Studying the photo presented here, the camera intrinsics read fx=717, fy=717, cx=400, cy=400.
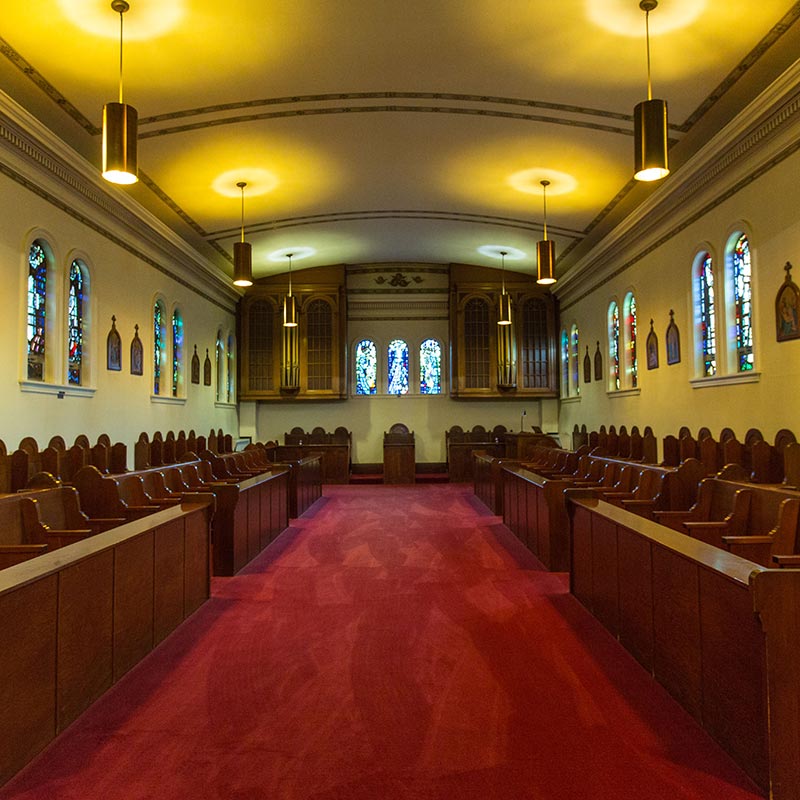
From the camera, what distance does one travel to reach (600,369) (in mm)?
14570

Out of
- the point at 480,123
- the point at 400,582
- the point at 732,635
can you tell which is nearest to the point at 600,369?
the point at 480,123

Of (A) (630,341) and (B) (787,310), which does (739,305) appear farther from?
(A) (630,341)

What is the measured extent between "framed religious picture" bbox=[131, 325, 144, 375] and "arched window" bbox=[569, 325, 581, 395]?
950 cm

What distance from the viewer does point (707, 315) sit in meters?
10.0

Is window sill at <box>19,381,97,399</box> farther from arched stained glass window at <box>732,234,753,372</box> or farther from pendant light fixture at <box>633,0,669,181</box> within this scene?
arched stained glass window at <box>732,234,753,372</box>

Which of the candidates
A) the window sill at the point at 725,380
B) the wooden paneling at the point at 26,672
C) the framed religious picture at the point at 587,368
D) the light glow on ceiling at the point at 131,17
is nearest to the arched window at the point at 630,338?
the framed religious picture at the point at 587,368

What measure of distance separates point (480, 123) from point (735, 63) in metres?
3.12

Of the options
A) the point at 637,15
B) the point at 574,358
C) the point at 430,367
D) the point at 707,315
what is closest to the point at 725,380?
the point at 707,315

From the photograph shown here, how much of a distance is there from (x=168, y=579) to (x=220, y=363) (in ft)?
41.0

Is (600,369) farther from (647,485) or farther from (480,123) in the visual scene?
(647,485)

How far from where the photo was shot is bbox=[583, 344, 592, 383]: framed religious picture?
15.3 metres

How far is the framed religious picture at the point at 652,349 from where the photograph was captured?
456 inches

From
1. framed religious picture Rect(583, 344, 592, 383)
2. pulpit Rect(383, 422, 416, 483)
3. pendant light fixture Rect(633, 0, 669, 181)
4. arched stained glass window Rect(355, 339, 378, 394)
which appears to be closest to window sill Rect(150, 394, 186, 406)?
pulpit Rect(383, 422, 416, 483)

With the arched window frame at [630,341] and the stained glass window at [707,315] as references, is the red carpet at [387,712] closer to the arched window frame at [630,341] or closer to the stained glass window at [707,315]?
the stained glass window at [707,315]
